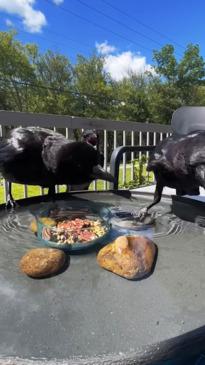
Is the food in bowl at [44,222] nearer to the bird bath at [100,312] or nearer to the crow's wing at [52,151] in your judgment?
the bird bath at [100,312]

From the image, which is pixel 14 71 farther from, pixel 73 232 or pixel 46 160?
pixel 73 232

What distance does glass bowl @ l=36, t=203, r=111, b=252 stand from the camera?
1.04 metres

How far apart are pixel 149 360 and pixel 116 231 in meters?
0.65

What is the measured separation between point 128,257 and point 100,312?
0.68 feet

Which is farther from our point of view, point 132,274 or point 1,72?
point 1,72

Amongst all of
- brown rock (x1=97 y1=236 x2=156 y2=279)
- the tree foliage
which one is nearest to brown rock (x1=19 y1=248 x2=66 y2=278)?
brown rock (x1=97 y1=236 x2=156 y2=279)

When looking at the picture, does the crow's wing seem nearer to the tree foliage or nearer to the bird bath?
the bird bath

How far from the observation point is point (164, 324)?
0.72m

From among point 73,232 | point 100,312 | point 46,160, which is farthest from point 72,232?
point 46,160

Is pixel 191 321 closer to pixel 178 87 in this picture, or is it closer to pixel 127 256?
pixel 127 256

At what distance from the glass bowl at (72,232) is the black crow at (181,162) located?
13.1 inches

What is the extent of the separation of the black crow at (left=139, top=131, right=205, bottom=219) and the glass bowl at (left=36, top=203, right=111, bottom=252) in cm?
33

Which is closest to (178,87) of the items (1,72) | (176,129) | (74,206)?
(1,72)

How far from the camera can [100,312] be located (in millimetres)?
758
